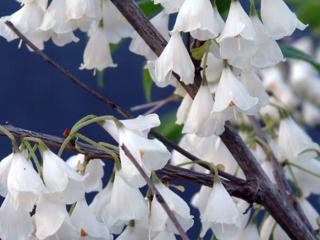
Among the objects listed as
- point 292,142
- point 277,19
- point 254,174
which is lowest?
point 292,142

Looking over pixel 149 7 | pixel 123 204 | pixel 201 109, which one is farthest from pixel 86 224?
pixel 149 7

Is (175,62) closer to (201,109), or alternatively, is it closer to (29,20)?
(201,109)

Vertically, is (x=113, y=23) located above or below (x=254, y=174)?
above

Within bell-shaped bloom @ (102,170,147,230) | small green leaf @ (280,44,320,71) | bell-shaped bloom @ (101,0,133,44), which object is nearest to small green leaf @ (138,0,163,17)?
bell-shaped bloom @ (101,0,133,44)

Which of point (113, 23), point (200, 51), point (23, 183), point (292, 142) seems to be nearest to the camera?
point (23, 183)

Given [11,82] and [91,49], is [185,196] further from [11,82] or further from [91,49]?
[91,49]

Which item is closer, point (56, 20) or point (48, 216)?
point (48, 216)

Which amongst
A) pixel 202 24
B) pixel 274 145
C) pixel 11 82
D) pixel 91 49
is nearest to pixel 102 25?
pixel 91 49
